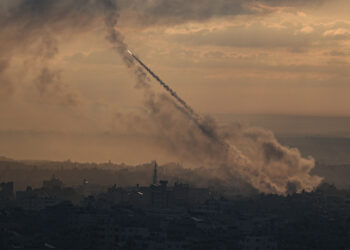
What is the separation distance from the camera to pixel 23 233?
196250 millimetres

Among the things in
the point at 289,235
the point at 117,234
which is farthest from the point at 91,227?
the point at 289,235

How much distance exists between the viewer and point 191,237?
190 meters

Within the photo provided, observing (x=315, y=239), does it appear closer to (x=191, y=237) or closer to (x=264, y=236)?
(x=264, y=236)

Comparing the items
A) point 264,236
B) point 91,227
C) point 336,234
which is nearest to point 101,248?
point 91,227

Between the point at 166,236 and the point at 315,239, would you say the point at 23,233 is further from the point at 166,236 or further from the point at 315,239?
the point at 315,239

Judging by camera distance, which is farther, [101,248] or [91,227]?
[91,227]

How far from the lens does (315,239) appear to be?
191 meters

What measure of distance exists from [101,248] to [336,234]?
45.6 meters

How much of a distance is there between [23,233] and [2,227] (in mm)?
4338

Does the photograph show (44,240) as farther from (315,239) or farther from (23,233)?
(315,239)

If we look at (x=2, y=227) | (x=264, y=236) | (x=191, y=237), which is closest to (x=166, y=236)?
(x=191, y=237)

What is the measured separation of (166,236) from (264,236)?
17.0 metres

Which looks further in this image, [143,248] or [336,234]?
[336,234]

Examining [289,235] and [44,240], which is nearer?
[44,240]
